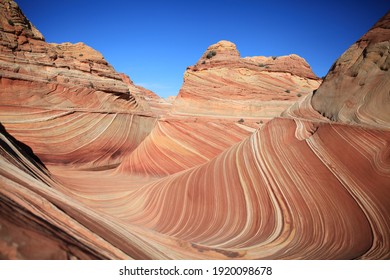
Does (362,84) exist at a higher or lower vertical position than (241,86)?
lower

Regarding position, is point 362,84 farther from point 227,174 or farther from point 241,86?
point 241,86

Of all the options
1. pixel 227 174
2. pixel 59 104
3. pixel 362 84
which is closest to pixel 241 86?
pixel 227 174

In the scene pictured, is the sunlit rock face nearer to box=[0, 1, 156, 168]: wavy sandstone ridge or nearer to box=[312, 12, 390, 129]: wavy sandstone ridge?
box=[0, 1, 156, 168]: wavy sandstone ridge

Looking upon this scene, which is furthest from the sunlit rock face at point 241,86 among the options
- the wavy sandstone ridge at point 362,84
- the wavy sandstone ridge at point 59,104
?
the wavy sandstone ridge at point 362,84

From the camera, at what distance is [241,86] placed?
31.0ft

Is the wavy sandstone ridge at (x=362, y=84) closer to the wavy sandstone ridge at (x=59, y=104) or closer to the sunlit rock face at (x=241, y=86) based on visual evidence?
the sunlit rock face at (x=241, y=86)

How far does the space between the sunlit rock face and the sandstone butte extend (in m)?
0.05

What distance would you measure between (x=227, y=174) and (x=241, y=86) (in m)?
5.85

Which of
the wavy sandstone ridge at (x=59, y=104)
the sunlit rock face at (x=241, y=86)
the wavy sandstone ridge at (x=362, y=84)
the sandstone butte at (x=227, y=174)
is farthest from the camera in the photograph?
the wavy sandstone ridge at (x=59, y=104)

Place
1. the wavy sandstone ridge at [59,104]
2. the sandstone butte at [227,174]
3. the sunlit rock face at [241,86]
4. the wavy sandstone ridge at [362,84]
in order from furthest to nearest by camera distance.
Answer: the wavy sandstone ridge at [59,104] < the sunlit rock face at [241,86] < the wavy sandstone ridge at [362,84] < the sandstone butte at [227,174]

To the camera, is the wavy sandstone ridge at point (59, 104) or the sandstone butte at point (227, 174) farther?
the wavy sandstone ridge at point (59, 104)

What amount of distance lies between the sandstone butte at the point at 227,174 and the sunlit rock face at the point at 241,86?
5 cm

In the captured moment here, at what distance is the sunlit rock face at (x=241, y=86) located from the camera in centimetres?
907
